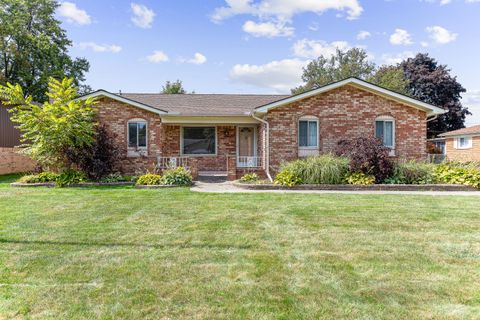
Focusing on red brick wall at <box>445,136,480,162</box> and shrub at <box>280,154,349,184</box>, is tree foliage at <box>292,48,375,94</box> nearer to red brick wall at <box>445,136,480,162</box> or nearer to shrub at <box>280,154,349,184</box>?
red brick wall at <box>445,136,480,162</box>

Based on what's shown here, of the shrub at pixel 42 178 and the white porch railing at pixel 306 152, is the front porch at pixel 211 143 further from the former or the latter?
the shrub at pixel 42 178

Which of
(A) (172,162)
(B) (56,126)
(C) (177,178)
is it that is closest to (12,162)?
(B) (56,126)

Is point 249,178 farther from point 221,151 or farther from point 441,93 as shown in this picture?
point 441,93

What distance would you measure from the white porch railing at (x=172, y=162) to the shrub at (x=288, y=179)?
456 centimetres

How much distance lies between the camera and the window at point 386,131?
14.4 metres

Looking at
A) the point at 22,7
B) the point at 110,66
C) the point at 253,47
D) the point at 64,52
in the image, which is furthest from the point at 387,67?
the point at 22,7

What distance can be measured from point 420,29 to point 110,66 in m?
16.7

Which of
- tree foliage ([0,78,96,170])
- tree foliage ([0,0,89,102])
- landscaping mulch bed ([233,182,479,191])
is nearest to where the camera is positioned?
landscaping mulch bed ([233,182,479,191])

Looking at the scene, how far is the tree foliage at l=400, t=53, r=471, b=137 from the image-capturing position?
3847 centimetres

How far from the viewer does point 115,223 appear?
20.9ft

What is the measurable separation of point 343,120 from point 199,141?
24.0 feet

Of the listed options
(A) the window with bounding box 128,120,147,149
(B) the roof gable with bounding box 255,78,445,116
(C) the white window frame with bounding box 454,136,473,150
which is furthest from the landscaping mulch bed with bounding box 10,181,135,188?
(C) the white window frame with bounding box 454,136,473,150

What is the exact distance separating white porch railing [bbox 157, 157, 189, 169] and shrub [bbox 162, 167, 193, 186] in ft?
4.69

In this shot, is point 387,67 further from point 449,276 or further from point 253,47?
point 449,276
